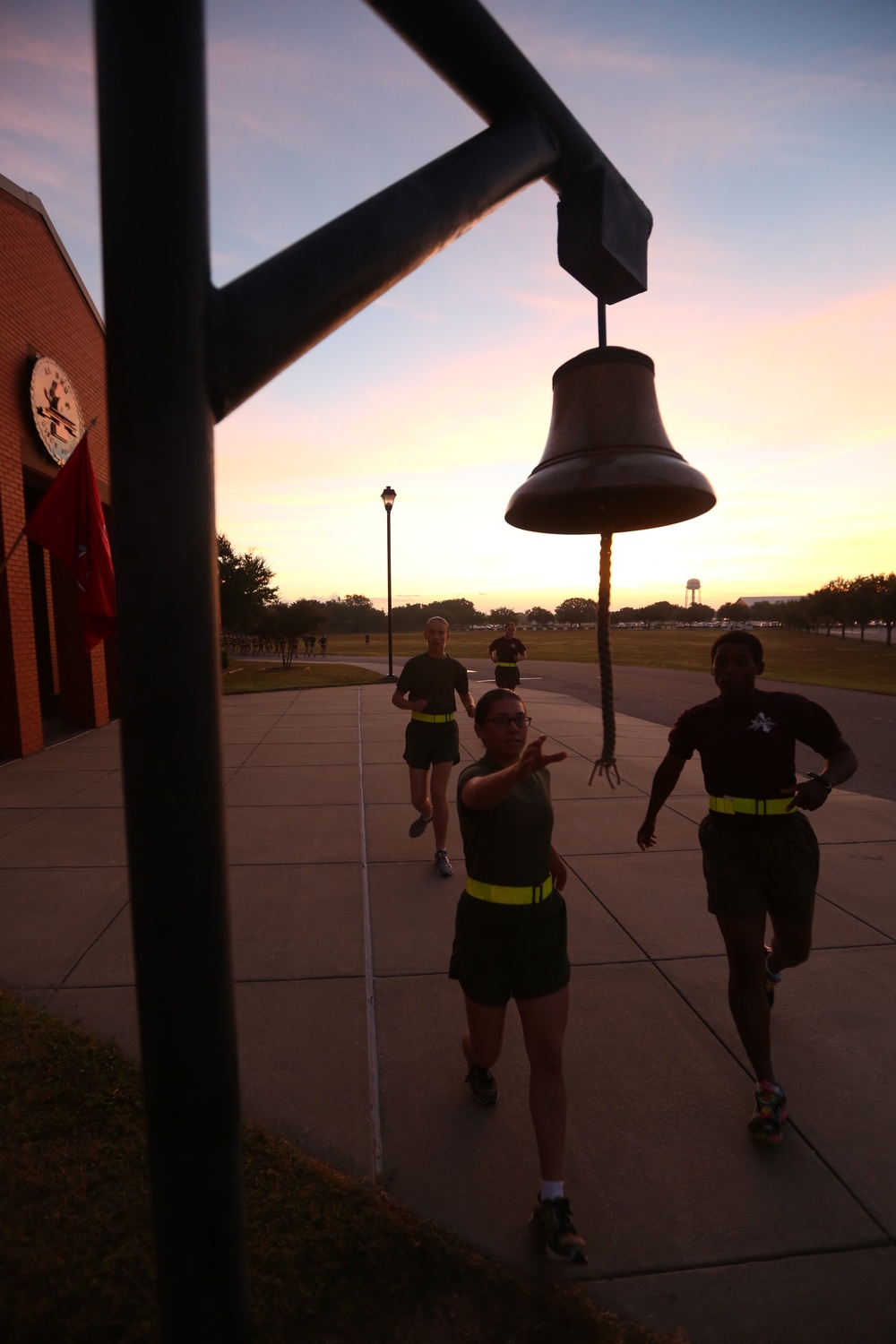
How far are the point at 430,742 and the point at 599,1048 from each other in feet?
8.68

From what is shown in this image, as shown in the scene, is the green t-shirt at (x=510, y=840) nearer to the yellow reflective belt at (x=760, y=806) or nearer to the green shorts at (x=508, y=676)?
the yellow reflective belt at (x=760, y=806)

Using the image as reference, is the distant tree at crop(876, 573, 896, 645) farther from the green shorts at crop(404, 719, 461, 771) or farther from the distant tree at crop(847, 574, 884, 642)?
the green shorts at crop(404, 719, 461, 771)

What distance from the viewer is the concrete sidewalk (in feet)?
7.39

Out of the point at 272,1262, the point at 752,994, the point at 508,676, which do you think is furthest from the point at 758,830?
the point at 508,676

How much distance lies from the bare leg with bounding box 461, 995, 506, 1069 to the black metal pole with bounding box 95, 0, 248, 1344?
1.37 m

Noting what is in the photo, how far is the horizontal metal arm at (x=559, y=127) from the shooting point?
150cm

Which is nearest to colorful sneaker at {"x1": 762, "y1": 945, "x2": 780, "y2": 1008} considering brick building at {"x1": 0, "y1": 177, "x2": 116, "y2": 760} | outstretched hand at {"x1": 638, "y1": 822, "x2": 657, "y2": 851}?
outstretched hand at {"x1": 638, "y1": 822, "x2": 657, "y2": 851}

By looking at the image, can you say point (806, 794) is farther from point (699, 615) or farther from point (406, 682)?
point (699, 615)

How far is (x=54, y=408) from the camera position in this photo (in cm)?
1080

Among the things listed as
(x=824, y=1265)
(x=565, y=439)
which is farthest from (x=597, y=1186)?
(x=565, y=439)

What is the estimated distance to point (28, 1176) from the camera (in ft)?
8.11

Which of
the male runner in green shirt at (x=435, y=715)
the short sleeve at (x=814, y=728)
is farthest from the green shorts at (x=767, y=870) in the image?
the male runner in green shirt at (x=435, y=715)

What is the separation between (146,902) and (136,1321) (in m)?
1.58

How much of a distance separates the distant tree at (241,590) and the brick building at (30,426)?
63.9 ft
